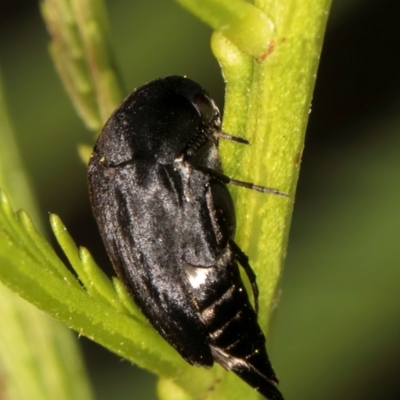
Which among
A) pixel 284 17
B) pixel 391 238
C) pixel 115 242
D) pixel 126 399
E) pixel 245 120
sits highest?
pixel 284 17

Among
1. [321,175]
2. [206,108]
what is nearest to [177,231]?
[206,108]

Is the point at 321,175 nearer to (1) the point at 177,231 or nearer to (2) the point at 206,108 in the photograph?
(2) the point at 206,108

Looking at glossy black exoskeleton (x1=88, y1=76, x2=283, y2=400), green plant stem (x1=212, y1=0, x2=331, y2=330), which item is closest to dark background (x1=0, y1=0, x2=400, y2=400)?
glossy black exoskeleton (x1=88, y1=76, x2=283, y2=400)

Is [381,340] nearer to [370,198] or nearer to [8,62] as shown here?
[370,198]

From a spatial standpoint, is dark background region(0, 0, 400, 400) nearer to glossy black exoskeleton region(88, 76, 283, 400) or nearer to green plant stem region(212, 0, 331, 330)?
glossy black exoskeleton region(88, 76, 283, 400)

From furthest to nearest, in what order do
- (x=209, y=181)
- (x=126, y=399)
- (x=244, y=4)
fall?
(x=126, y=399), (x=209, y=181), (x=244, y=4)

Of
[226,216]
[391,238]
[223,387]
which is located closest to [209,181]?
[226,216]
